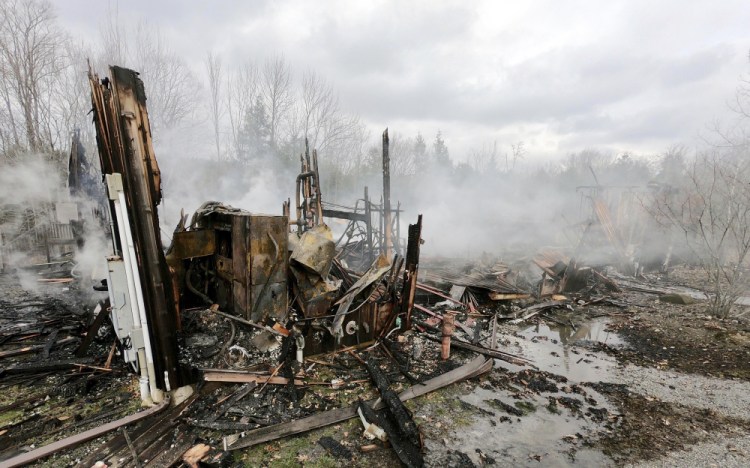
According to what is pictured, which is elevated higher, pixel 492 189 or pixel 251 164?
pixel 251 164

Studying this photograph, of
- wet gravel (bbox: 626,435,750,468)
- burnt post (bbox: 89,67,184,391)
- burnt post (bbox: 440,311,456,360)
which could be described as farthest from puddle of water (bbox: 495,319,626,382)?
burnt post (bbox: 89,67,184,391)

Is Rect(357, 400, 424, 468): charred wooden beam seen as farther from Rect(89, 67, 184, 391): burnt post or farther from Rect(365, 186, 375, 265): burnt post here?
Rect(365, 186, 375, 265): burnt post

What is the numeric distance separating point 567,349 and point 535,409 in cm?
269

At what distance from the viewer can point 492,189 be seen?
100 ft

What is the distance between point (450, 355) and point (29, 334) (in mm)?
7559

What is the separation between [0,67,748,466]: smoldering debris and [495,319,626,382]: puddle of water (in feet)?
0.89

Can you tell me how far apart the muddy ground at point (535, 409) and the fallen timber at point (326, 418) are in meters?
0.08

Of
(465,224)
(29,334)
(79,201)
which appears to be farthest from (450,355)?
(465,224)

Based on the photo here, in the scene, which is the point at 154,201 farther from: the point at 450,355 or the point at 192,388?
the point at 450,355

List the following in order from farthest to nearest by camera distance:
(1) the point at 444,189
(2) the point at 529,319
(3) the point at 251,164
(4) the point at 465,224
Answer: (1) the point at 444,189 < (3) the point at 251,164 < (4) the point at 465,224 < (2) the point at 529,319

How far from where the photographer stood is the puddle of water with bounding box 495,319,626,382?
17.7 ft

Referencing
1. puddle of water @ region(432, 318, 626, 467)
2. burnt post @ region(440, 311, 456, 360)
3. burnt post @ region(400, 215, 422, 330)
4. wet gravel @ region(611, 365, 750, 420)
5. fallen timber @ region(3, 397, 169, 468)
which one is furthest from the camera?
burnt post @ region(400, 215, 422, 330)

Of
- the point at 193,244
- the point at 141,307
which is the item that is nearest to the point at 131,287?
the point at 141,307

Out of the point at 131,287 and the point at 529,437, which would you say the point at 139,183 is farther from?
the point at 529,437
